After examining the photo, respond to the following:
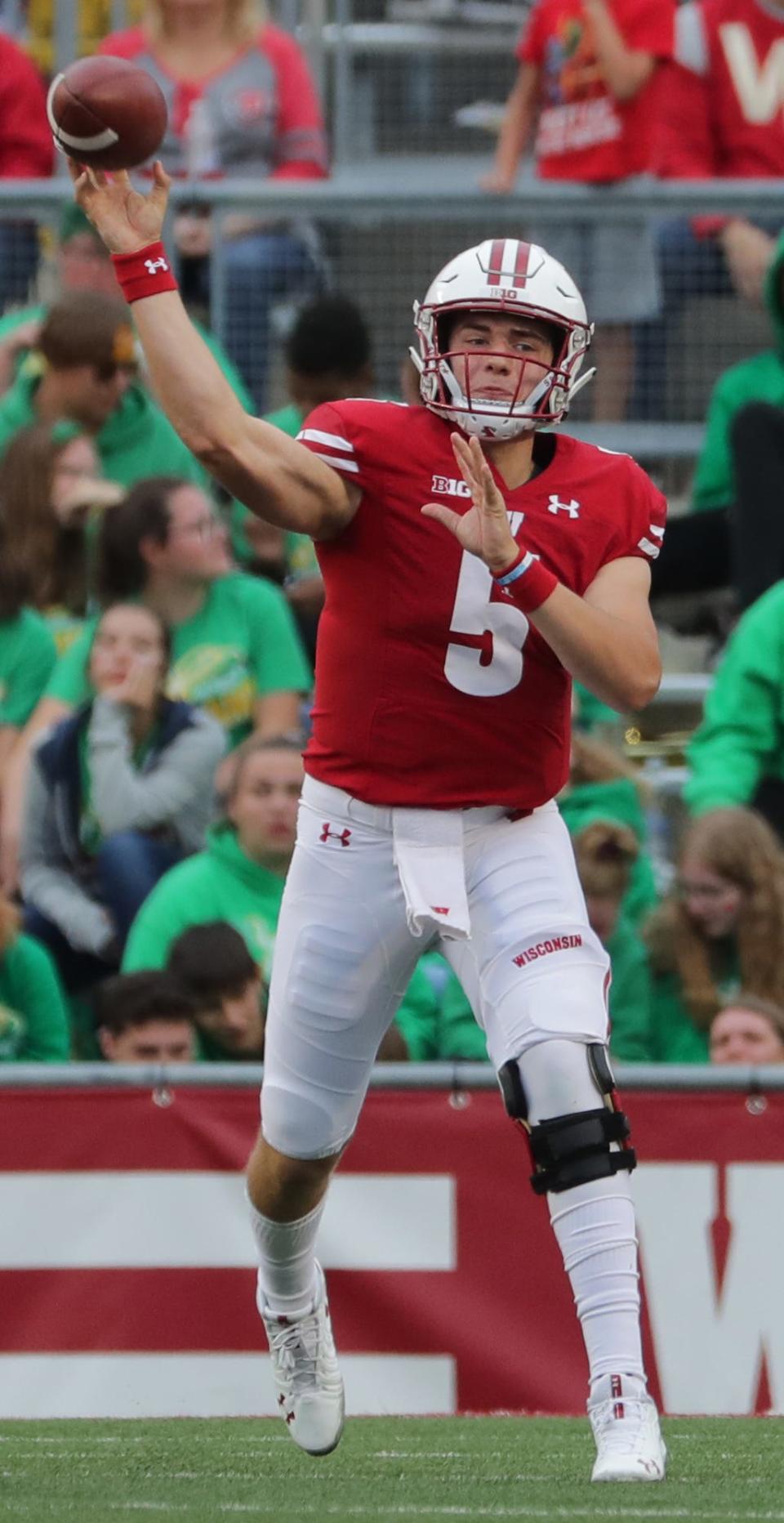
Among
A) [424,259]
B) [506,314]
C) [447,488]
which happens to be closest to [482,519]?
[447,488]

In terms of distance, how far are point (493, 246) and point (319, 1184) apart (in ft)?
5.65

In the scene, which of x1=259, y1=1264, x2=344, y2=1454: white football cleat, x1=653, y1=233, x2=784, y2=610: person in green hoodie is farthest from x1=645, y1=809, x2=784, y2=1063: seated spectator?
x1=259, y1=1264, x2=344, y2=1454: white football cleat

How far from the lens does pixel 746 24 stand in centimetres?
860

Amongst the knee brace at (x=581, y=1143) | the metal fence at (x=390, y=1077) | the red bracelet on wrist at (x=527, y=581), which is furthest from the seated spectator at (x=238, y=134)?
the knee brace at (x=581, y=1143)

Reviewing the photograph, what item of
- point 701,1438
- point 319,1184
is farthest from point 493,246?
point 701,1438

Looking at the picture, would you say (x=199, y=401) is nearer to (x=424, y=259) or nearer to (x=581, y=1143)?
(x=581, y=1143)

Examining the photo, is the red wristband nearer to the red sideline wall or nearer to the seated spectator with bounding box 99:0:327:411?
the red sideline wall

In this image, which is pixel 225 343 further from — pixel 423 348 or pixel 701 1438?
pixel 701 1438

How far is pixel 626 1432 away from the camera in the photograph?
431 cm

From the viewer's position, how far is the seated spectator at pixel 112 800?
22.6 ft

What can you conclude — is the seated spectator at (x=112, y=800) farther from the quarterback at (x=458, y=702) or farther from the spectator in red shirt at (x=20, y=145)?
the quarterback at (x=458, y=702)

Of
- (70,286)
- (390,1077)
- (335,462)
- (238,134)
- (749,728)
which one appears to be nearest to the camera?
(335,462)

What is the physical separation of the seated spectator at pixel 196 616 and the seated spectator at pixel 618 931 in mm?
1043

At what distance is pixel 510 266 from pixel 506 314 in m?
0.08
